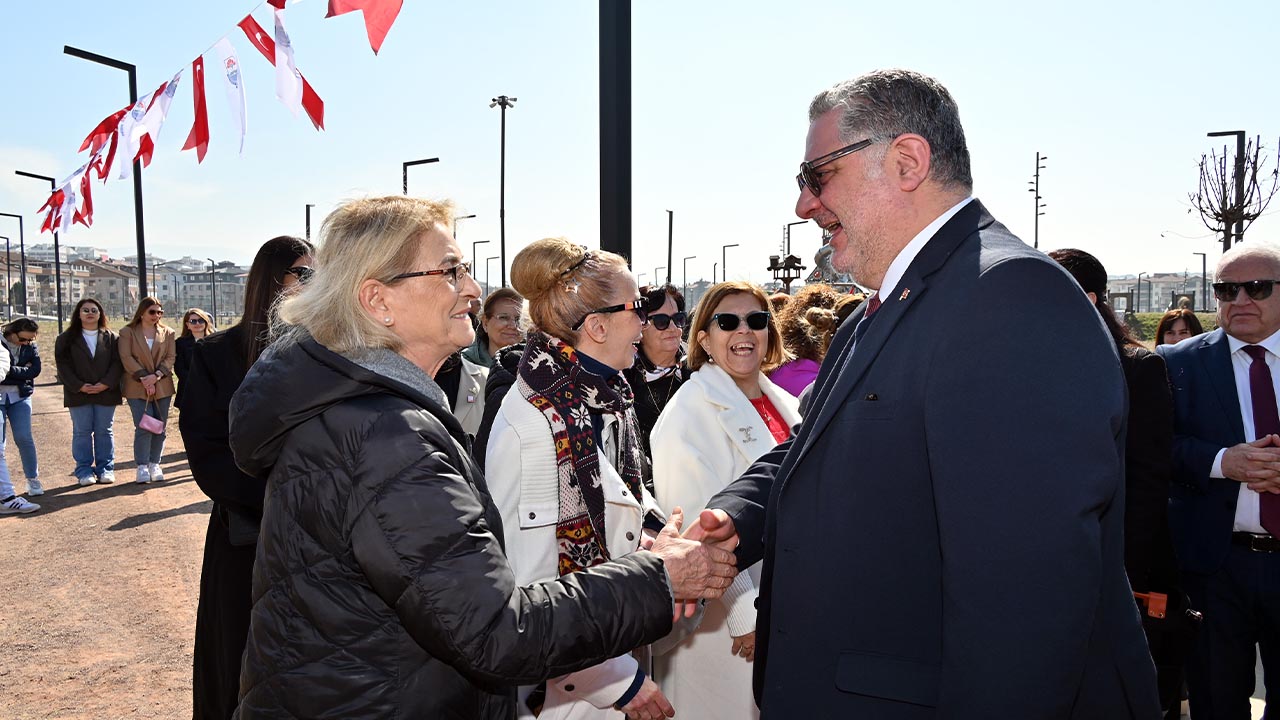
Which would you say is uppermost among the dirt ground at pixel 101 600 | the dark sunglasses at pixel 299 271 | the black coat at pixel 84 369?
the dark sunglasses at pixel 299 271

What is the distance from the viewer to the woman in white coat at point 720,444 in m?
3.44

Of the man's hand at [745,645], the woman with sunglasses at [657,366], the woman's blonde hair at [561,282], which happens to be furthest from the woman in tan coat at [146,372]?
the man's hand at [745,645]

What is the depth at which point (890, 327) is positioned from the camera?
1743mm

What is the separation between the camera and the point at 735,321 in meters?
4.25

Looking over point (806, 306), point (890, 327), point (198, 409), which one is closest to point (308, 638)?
point (890, 327)

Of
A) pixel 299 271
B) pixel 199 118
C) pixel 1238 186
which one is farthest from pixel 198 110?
pixel 1238 186

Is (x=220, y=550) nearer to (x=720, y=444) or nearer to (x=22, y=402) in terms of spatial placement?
(x=720, y=444)

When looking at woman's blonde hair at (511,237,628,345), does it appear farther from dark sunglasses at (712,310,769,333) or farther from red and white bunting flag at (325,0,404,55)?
red and white bunting flag at (325,0,404,55)

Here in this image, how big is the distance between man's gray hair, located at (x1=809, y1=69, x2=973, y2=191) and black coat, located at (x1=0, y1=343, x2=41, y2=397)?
10.5 meters

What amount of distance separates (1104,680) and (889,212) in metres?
1.07

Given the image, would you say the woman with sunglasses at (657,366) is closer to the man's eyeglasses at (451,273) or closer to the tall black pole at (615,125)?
→ the tall black pole at (615,125)

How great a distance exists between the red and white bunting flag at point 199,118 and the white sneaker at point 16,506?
4.92 m

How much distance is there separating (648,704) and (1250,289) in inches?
128

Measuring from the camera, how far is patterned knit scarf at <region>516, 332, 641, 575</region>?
9.15 ft
